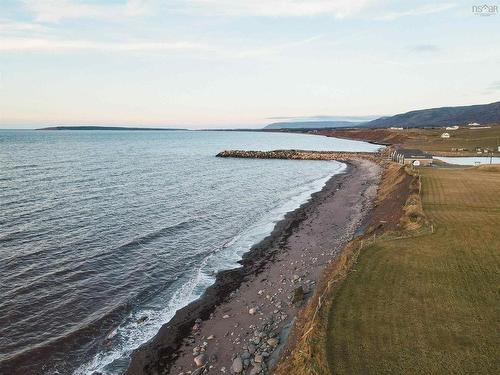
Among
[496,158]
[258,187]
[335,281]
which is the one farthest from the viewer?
[496,158]

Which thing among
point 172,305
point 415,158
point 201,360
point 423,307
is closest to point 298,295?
point 423,307

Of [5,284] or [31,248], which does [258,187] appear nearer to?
[31,248]

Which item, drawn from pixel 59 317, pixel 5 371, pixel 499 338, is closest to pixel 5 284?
pixel 59 317

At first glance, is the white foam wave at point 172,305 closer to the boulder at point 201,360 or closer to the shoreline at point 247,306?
the shoreline at point 247,306

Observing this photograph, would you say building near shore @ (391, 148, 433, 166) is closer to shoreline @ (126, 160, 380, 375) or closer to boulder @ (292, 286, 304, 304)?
shoreline @ (126, 160, 380, 375)

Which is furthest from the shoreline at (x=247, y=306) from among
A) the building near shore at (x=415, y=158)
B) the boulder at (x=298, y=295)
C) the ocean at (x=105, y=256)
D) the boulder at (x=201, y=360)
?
the building near shore at (x=415, y=158)

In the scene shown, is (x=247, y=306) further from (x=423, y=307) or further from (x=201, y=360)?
(x=423, y=307)

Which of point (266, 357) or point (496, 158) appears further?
point (496, 158)
